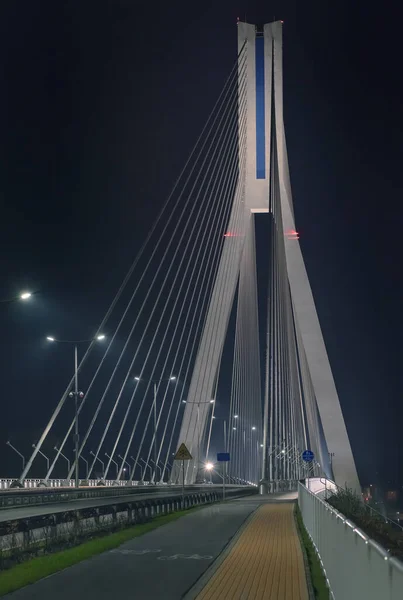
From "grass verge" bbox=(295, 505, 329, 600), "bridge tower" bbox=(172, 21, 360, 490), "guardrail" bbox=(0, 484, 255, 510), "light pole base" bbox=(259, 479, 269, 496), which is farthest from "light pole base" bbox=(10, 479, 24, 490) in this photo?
"grass verge" bbox=(295, 505, 329, 600)

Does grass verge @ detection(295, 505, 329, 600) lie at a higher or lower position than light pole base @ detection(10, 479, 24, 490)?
lower

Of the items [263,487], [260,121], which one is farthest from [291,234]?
[263,487]

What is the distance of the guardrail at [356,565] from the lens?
4.58 metres

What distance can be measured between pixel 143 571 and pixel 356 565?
6.33m

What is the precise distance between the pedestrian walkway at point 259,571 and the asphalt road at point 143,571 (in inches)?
10.6

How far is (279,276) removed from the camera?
46906mm

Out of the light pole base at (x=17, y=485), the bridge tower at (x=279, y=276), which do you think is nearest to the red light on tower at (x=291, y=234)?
the bridge tower at (x=279, y=276)

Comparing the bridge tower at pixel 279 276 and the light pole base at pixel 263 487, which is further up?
the bridge tower at pixel 279 276

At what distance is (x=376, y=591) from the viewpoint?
5.05 m

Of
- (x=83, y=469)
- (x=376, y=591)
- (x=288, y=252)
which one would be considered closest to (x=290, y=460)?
(x=288, y=252)

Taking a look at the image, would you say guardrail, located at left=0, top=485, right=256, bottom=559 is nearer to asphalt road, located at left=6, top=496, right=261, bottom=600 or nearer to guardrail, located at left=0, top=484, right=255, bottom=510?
asphalt road, located at left=6, top=496, right=261, bottom=600

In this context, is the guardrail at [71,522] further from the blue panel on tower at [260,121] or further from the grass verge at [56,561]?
the blue panel on tower at [260,121]

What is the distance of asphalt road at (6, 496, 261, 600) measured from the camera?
1005cm

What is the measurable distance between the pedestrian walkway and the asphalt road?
10.6 inches
